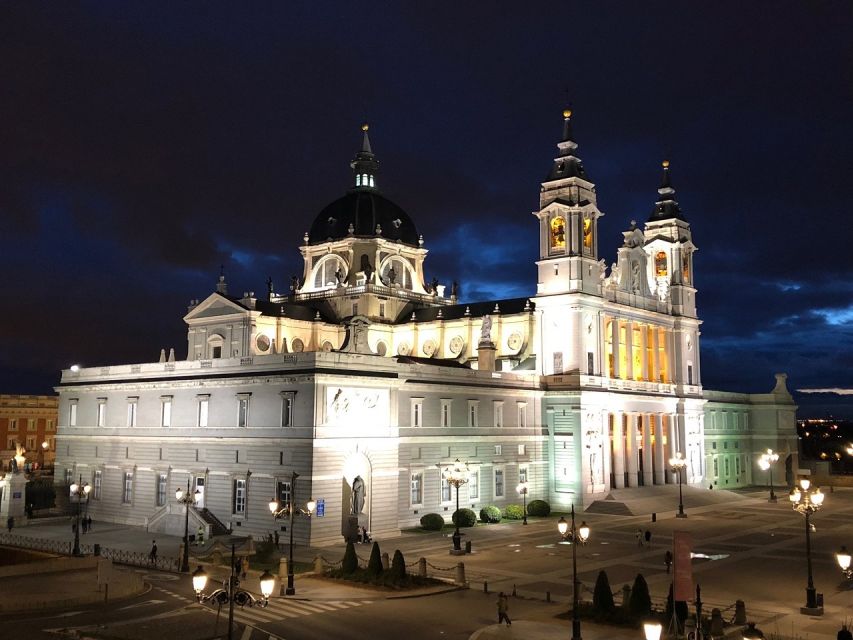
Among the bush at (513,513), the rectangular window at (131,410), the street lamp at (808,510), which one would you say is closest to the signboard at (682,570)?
the street lamp at (808,510)

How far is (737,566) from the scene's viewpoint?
4584 cm

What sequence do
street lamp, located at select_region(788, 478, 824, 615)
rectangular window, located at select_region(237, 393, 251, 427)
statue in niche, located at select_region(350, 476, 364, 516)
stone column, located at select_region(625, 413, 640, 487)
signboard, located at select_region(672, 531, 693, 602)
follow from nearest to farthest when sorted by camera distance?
signboard, located at select_region(672, 531, 693, 602) → street lamp, located at select_region(788, 478, 824, 615) → statue in niche, located at select_region(350, 476, 364, 516) → rectangular window, located at select_region(237, 393, 251, 427) → stone column, located at select_region(625, 413, 640, 487)

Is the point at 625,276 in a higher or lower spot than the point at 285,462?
higher

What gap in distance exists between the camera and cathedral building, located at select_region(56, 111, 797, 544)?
55.7 meters

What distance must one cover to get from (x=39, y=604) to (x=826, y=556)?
3978cm

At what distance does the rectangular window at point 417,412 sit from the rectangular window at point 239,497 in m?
12.4

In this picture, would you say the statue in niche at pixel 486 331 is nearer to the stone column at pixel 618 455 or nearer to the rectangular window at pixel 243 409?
the stone column at pixel 618 455

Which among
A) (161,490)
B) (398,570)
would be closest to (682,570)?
(398,570)

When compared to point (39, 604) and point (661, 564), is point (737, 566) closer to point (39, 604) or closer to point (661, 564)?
point (661, 564)

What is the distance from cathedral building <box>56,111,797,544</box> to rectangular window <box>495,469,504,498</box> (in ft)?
0.41

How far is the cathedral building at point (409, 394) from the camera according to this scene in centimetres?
5569

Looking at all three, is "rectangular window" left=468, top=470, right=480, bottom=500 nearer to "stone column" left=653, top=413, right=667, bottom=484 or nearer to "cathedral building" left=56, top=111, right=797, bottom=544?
"cathedral building" left=56, top=111, right=797, bottom=544

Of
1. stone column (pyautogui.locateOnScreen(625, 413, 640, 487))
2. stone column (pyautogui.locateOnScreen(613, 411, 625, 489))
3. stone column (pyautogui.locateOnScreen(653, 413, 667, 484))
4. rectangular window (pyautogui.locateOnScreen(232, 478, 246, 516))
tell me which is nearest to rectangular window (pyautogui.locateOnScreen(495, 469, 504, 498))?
stone column (pyautogui.locateOnScreen(613, 411, 625, 489))

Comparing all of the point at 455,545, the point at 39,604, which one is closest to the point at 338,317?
the point at 455,545
